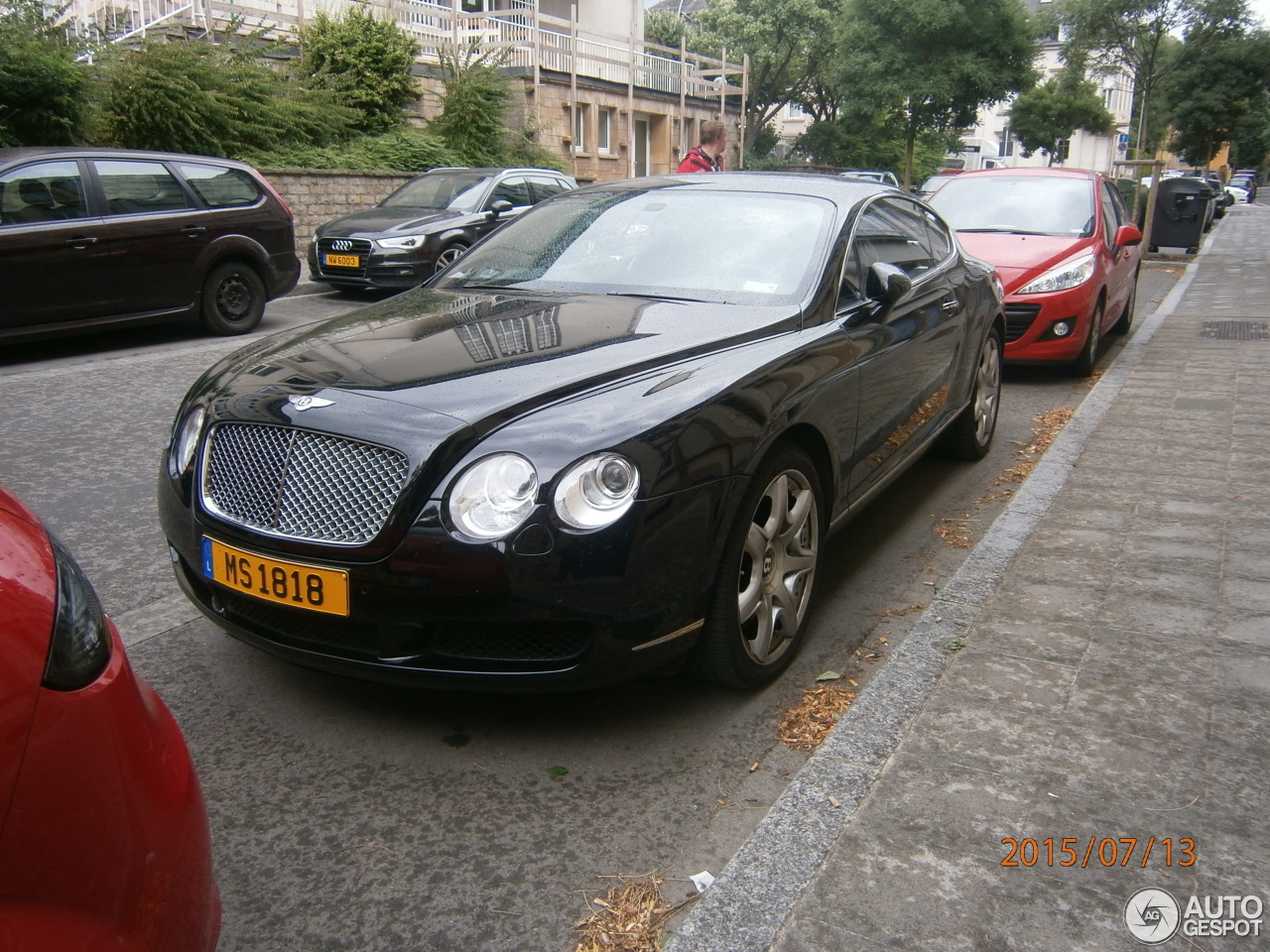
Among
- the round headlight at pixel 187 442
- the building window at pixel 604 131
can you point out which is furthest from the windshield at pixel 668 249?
the building window at pixel 604 131

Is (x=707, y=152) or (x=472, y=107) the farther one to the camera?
(x=472, y=107)

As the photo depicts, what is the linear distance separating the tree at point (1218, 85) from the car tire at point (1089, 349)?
76.1 ft

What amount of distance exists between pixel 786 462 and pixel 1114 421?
4369 millimetres

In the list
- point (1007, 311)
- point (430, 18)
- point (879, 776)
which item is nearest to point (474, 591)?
point (879, 776)

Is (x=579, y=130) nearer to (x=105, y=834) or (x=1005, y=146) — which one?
(x=105, y=834)

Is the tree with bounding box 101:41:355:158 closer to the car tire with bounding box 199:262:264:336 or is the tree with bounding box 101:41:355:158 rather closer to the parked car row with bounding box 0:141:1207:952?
the car tire with bounding box 199:262:264:336

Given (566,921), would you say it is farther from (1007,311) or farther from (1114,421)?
(1007,311)

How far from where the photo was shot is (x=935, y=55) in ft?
123

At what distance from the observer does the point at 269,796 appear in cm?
282

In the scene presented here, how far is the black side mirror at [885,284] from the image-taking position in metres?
4.20

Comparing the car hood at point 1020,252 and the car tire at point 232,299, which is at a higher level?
the car hood at point 1020,252

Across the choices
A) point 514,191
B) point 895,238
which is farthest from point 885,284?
point 514,191

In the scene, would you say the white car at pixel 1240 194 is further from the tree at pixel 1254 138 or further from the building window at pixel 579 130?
the building window at pixel 579 130
